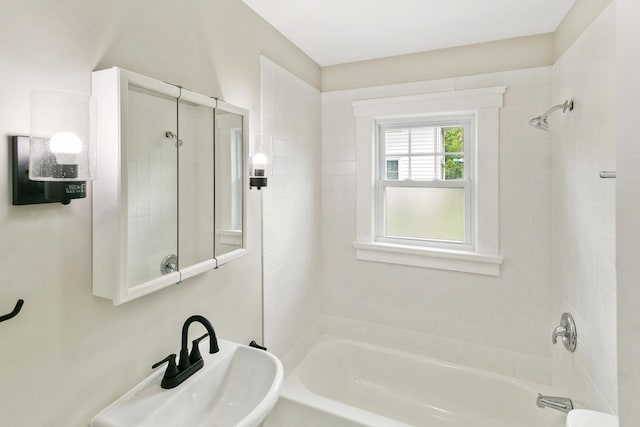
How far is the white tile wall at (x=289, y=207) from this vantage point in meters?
1.94

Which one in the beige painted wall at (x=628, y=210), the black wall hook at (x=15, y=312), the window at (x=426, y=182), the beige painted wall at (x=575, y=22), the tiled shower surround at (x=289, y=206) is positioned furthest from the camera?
the window at (x=426, y=182)

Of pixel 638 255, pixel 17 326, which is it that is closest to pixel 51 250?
pixel 17 326

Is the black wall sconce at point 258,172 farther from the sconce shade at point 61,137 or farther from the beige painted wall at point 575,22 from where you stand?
the beige painted wall at point 575,22

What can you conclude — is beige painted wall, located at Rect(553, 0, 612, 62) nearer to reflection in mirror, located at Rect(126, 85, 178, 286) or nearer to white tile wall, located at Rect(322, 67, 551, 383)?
white tile wall, located at Rect(322, 67, 551, 383)

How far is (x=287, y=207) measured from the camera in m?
2.15

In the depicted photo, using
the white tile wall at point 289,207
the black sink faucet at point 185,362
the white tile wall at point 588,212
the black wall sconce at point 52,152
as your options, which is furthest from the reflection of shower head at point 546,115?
the black wall sconce at point 52,152

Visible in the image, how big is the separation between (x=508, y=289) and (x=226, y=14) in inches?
91.6

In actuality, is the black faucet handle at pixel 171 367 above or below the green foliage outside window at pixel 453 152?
below

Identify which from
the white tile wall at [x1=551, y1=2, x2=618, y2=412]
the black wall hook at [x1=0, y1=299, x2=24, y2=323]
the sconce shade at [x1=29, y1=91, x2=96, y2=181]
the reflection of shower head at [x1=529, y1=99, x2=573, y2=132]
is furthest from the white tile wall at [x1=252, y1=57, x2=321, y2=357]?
the white tile wall at [x1=551, y1=2, x2=618, y2=412]

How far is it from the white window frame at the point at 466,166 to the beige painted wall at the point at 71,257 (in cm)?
137

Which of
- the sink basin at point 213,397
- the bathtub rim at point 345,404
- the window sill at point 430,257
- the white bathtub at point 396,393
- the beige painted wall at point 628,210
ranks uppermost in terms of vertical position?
the beige painted wall at point 628,210

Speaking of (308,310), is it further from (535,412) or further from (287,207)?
(535,412)

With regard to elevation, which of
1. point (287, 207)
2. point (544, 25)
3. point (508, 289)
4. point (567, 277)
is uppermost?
point (544, 25)

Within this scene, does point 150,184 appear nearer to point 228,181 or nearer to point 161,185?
point 161,185
